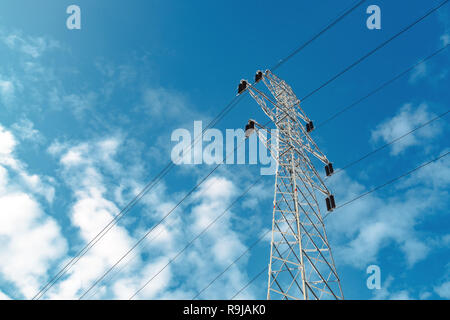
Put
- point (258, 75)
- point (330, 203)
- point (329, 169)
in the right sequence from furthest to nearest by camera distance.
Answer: point (258, 75), point (329, 169), point (330, 203)

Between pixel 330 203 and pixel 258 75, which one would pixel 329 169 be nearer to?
pixel 330 203

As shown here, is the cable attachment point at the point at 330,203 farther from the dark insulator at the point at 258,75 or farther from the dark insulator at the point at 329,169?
the dark insulator at the point at 258,75

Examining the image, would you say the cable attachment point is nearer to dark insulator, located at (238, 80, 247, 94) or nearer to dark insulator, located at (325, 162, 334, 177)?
dark insulator, located at (325, 162, 334, 177)

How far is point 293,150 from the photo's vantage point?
551 inches

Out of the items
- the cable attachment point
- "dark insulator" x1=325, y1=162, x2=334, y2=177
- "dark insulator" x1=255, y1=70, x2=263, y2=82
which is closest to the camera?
the cable attachment point

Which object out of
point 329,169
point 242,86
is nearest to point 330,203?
point 329,169

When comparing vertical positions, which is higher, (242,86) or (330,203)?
(242,86)

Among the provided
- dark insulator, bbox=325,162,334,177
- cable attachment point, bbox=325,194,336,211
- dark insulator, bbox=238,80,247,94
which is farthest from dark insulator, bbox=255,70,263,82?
cable attachment point, bbox=325,194,336,211

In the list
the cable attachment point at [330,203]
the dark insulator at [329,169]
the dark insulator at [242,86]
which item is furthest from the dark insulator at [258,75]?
the cable attachment point at [330,203]
